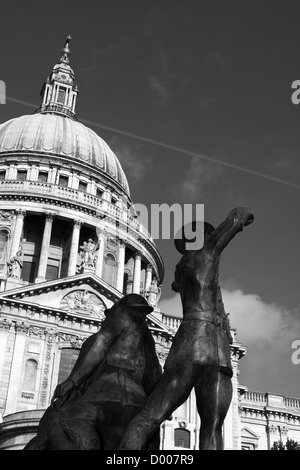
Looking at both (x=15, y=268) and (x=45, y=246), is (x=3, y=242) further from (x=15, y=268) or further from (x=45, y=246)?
(x=15, y=268)

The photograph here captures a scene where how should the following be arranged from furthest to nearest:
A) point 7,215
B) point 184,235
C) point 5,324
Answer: point 7,215, point 5,324, point 184,235

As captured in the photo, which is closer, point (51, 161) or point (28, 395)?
point (28, 395)

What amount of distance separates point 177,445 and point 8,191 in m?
26.5

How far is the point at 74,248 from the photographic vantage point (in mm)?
53281

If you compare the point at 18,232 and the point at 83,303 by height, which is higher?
the point at 18,232

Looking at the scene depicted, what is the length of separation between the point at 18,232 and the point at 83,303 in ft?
48.4

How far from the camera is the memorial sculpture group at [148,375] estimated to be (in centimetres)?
714

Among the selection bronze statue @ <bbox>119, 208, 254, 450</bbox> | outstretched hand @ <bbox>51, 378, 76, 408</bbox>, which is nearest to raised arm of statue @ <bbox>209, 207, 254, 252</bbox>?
bronze statue @ <bbox>119, 208, 254, 450</bbox>

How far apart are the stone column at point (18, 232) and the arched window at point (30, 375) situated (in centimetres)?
1677

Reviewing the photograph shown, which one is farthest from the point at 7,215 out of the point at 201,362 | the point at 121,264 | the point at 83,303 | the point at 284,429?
the point at 201,362

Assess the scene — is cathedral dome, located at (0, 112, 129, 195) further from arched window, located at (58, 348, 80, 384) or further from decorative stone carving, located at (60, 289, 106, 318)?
arched window, located at (58, 348, 80, 384)

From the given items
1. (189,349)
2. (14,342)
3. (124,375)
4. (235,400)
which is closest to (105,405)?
(124,375)

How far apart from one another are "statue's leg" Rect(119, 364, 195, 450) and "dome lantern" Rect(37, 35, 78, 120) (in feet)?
219
